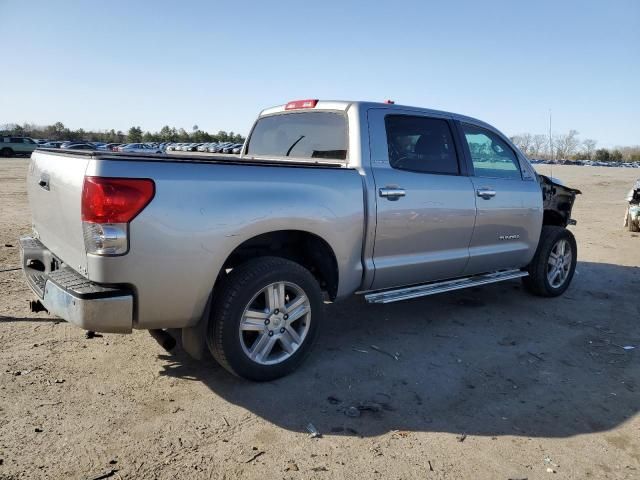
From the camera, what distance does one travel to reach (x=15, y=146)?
140 ft

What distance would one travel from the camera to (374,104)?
4.20 metres

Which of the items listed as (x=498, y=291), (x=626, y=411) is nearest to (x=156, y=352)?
(x=626, y=411)

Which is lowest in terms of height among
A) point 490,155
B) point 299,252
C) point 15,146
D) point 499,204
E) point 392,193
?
point 299,252

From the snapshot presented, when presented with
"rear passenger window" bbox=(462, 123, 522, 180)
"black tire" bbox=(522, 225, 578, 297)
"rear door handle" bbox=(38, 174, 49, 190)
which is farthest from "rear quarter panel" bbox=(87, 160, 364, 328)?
"black tire" bbox=(522, 225, 578, 297)

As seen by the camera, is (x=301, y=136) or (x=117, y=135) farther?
(x=117, y=135)

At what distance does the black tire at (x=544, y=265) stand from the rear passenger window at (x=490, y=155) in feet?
2.74

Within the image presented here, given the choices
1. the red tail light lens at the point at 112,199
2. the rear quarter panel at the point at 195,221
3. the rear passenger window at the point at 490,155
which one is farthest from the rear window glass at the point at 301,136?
the red tail light lens at the point at 112,199

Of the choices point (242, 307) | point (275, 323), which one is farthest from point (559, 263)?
point (242, 307)

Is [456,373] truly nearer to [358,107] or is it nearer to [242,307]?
[242,307]

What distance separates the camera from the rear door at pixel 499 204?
4828 millimetres

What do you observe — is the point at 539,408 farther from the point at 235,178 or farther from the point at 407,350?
the point at 235,178

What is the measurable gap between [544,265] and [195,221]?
4221 millimetres

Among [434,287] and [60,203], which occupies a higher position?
[60,203]

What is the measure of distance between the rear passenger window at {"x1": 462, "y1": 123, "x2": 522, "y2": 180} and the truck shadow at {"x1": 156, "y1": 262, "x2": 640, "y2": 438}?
1426 mm
